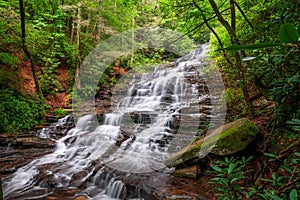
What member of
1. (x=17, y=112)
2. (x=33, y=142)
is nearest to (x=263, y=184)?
(x=33, y=142)

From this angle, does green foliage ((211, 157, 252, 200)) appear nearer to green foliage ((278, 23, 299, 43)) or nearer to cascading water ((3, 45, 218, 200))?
green foliage ((278, 23, 299, 43))

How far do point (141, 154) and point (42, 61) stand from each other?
937 centimetres

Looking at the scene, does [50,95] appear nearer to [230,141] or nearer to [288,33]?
[230,141]

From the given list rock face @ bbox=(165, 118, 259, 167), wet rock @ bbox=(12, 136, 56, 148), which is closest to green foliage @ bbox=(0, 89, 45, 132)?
wet rock @ bbox=(12, 136, 56, 148)

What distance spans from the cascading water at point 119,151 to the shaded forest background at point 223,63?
5.05 ft

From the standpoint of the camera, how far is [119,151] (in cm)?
596

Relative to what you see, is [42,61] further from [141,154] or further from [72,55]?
[141,154]

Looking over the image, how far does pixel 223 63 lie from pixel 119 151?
484cm

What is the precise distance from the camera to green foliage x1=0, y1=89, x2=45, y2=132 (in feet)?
24.3

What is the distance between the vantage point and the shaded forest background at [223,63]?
5.50 feet

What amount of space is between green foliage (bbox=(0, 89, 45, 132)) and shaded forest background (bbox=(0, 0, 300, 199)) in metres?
0.03

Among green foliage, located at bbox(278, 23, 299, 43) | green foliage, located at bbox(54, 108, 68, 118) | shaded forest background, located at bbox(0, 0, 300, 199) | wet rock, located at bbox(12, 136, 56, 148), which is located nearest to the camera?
green foliage, located at bbox(278, 23, 299, 43)

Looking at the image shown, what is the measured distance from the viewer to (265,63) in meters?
1.88

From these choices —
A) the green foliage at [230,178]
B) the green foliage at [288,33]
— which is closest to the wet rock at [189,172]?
the green foliage at [230,178]
